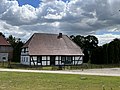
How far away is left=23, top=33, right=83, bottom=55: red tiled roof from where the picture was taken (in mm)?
68319

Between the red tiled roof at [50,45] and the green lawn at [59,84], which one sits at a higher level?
the red tiled roof at [50,45]

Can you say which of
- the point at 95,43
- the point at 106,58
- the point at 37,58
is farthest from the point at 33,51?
the point at 95,43

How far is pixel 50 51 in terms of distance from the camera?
69.2 metres

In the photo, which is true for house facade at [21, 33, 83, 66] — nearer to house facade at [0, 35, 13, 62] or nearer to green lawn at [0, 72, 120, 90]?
house facade at [0, 35, 13, 62]

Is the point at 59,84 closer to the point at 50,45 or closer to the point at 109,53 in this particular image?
the point at 50,45

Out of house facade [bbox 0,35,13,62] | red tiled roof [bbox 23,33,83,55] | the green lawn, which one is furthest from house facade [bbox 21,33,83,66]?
the green lawn

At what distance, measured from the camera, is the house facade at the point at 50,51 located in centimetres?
6744

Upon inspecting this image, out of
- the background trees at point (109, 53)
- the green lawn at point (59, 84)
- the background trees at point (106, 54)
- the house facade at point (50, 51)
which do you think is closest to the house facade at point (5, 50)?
the house facade at point (50, 51)

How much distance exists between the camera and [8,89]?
664 inches

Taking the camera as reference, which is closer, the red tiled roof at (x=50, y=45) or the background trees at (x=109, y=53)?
the red tiled roof at (x=50, y=45)

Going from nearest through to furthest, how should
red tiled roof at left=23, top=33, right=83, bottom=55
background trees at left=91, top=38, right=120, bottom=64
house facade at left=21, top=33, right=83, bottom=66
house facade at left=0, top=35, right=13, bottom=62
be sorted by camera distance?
house facade at left=21, top=33, right=83, bottom=66 < red tiled roof at left=23, top=33, right=83, bottom=55 < background trees at left=91, top=38, right=120, bottom=64 < house facade at left=0, top=35, right=13, bottom=62

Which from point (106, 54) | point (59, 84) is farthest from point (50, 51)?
point (59, 84)

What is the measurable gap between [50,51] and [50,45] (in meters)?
2.22

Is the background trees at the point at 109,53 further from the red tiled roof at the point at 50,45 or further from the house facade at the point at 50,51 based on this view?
the red tiled roof at the point at 50,45
